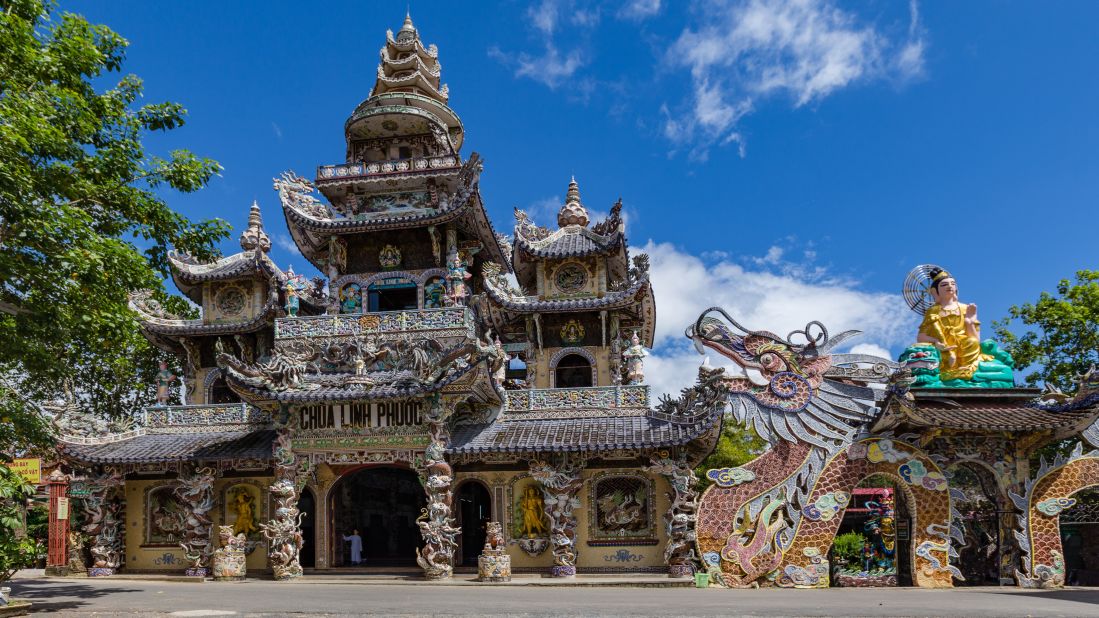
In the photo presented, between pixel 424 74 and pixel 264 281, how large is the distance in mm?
8334

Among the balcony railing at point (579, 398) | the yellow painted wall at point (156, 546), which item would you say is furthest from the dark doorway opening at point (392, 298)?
the yellow painted wall at point (156, 546)

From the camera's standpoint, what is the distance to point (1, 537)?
1023 cm

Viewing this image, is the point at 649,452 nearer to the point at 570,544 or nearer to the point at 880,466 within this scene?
the point at 570,544

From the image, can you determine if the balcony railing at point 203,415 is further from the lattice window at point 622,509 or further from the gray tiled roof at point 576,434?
the lattice window at point 622,509

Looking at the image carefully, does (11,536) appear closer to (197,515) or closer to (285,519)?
(285,519)

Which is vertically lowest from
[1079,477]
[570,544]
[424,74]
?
[570,544]

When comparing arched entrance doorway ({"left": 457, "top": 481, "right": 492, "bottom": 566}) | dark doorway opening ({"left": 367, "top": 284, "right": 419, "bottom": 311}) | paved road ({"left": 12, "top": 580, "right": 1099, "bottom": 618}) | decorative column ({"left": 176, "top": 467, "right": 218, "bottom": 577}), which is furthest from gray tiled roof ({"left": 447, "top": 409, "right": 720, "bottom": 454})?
decorative column ({"left": 176, "top": 467, "right": 218, "bottom": 577})

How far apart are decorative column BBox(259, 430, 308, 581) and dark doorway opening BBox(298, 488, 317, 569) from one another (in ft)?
6.10

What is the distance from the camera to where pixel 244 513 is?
1942 centimetres

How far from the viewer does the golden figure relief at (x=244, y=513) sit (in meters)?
19.4

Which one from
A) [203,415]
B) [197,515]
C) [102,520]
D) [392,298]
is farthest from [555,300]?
[102,520]

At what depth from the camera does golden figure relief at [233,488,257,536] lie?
63.6 ft

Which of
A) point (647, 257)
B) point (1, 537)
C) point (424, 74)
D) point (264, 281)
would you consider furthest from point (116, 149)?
point (424, 74)

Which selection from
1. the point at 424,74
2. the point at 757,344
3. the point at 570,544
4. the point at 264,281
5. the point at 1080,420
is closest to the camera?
the point at 1080,420
